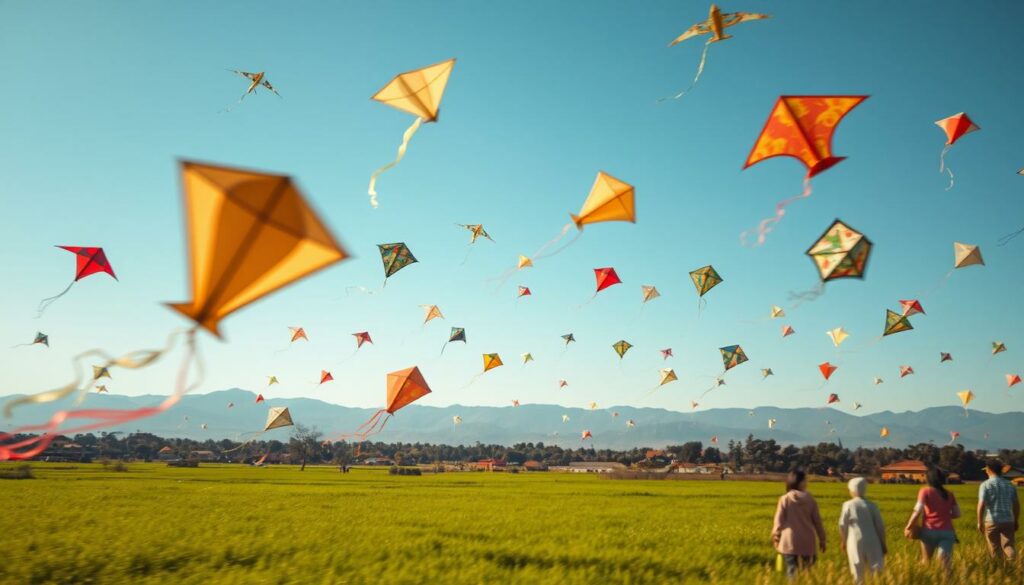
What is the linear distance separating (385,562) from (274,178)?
9.08 meters

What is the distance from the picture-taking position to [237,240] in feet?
16.0

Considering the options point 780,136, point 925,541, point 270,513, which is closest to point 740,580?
point 925,541

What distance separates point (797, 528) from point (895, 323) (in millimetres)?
12575

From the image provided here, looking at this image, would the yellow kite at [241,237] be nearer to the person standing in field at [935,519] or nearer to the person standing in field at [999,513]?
the person standing in field at [935,519]

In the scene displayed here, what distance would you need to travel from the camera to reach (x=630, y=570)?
35.7ft

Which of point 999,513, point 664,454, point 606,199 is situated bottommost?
point 664,454

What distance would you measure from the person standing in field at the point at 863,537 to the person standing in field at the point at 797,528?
1.45 ft

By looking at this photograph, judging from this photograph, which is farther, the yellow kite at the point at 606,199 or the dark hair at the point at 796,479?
the yellow kite at the point at 606,199

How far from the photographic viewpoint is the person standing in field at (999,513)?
9781 mm

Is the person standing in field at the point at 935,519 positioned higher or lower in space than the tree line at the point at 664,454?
higher

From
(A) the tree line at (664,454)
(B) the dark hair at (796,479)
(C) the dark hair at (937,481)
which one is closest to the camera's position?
(B) the dark hair at (796,479)

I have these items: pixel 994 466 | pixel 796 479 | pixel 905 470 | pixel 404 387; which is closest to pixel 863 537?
pixel 796 479

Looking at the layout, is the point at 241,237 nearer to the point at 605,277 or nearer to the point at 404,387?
the point at 404,387

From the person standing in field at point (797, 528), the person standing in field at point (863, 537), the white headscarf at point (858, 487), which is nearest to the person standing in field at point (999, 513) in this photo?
the person standing in field at point (863, 537)
